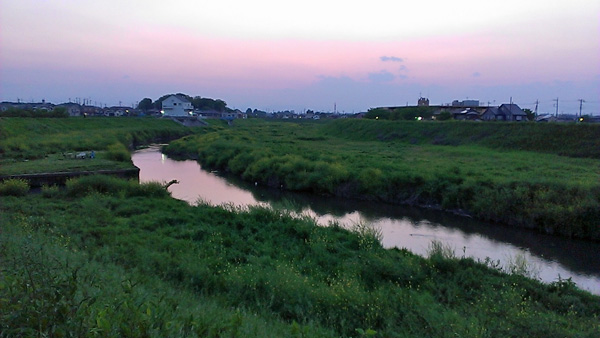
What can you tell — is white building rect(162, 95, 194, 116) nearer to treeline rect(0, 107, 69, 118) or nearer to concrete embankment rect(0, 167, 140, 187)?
treeline rect(0, 107, 69, 118)

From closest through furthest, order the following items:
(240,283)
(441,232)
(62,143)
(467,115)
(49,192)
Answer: (240,283) < (49,192) < (441,232) < (62,143) < (467,115)

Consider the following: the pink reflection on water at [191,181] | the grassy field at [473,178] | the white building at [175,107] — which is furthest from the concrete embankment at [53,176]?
the white building at [175,107]

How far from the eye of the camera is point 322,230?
11.7 meters

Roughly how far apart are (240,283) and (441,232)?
31.1 ft

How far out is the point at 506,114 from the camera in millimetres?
49594

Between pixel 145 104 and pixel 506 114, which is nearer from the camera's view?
pixel 506 114

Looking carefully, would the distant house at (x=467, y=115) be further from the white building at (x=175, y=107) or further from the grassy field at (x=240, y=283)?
the white building at (x=175, y=107)

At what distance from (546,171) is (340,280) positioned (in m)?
16.1

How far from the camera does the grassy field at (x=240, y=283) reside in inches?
154

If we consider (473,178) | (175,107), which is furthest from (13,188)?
(175,107)

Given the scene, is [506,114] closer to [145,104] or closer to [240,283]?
[240,283]

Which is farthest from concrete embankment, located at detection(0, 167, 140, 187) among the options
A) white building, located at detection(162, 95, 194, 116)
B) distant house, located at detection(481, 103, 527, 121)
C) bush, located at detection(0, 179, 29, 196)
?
white building, located at detection(162, 95, 194, 116)

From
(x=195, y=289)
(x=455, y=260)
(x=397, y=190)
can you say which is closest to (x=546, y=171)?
(x=397, y=190)

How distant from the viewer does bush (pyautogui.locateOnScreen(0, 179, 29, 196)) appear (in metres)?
13.9
